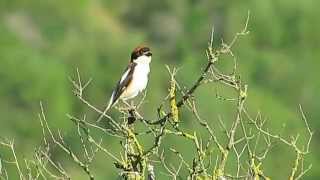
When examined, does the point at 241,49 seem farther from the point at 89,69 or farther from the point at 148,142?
the point at 148,142

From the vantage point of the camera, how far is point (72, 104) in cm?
5347

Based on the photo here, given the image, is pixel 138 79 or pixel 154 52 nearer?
pixel 138 79

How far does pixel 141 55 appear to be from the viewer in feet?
39.3

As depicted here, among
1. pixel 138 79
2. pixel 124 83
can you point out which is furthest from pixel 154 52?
pixel 138 79

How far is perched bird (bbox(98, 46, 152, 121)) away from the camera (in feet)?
39.2

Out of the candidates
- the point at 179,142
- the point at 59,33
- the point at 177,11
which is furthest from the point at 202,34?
the point at 179,142

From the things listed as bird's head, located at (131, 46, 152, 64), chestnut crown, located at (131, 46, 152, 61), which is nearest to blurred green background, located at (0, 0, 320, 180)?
bird's head, located at (131, 46, 152, 64)

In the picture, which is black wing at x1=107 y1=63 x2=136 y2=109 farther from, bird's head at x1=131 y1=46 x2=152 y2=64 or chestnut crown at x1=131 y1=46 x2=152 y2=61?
chestnut crown at x1=131 y1=46 x2=152 y2=61

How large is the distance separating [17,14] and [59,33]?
190 inches

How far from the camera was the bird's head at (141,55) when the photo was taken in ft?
39.0

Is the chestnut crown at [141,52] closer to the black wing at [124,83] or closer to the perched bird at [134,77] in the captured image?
the perched bird at [134,77]

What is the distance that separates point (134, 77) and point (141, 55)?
391mm

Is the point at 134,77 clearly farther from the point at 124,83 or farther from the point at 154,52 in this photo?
the point at 154,52

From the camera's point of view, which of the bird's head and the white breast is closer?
the bird's head
